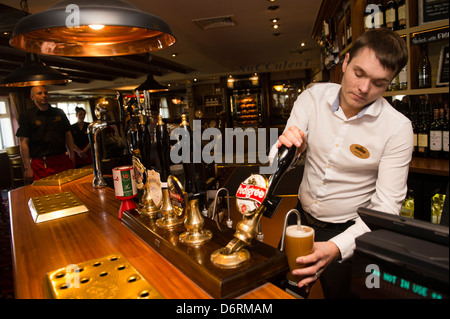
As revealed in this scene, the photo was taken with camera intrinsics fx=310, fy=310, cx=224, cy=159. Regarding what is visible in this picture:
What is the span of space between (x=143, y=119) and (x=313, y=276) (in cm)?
92

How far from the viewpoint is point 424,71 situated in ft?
7.90

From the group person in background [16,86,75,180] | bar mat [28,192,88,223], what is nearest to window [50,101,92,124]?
person in background [16,86,75,180]

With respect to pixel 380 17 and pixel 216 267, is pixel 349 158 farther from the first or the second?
pixel 380 17

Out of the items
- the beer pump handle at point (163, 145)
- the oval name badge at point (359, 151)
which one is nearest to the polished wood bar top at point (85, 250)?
the beer pump handle at point (163, 145)

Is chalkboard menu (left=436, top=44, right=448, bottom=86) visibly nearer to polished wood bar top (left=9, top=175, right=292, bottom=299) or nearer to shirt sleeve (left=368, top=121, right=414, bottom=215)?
shirt sleeve (left=368, top=121, right=414, bottom=215)

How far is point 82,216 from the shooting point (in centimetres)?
171

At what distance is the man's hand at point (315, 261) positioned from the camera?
98 centimetres

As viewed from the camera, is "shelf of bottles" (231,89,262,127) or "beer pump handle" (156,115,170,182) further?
"shelf of bottles" (231,89,262,127)

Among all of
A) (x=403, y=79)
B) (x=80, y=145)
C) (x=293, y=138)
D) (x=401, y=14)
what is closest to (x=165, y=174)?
(x=293, y=138)

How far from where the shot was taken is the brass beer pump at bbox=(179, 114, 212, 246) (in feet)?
3.68

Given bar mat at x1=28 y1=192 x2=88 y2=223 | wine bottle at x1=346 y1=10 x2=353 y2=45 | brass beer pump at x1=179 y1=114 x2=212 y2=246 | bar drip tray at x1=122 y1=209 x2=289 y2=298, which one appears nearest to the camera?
bar drip tray at x1=122 y1=209 x2=289 y2=298

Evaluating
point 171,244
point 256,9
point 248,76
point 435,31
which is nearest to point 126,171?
point 171,244

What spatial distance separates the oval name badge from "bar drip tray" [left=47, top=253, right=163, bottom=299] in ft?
3.33

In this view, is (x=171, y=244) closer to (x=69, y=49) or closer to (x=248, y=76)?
(x=69, y=49)
